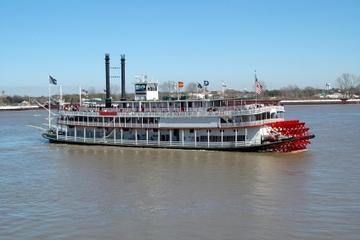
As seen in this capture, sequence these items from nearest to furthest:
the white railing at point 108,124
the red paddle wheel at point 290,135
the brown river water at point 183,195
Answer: the brown river water at point 183,195
the red paddle wheel at point 290,135
the white railing at point 108,124

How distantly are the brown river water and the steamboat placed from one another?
1494mm

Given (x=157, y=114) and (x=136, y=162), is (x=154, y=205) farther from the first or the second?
(x=157, y=114)

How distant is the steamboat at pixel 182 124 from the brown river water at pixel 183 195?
1494mm

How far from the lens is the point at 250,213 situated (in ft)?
72.2

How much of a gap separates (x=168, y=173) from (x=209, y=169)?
292 centimetres

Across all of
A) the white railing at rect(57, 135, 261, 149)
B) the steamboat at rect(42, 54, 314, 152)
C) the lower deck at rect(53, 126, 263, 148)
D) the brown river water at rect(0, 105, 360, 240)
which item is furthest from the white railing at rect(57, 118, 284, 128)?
the brown river water at rect(0, 105, 360, 240)

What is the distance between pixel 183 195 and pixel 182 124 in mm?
17815

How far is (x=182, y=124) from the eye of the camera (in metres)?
43.4

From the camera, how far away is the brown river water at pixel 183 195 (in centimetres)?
2006

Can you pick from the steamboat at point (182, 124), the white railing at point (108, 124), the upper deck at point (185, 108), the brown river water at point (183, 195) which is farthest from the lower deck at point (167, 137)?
the upper deck at point (185, 108)

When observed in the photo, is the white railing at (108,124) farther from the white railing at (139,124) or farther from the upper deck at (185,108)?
the upper deck at (185,108)

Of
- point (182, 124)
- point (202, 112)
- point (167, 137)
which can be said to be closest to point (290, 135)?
point (202, 112)

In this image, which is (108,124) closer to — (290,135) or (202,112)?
(202,112)

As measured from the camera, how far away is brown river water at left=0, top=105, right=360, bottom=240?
20.1m
